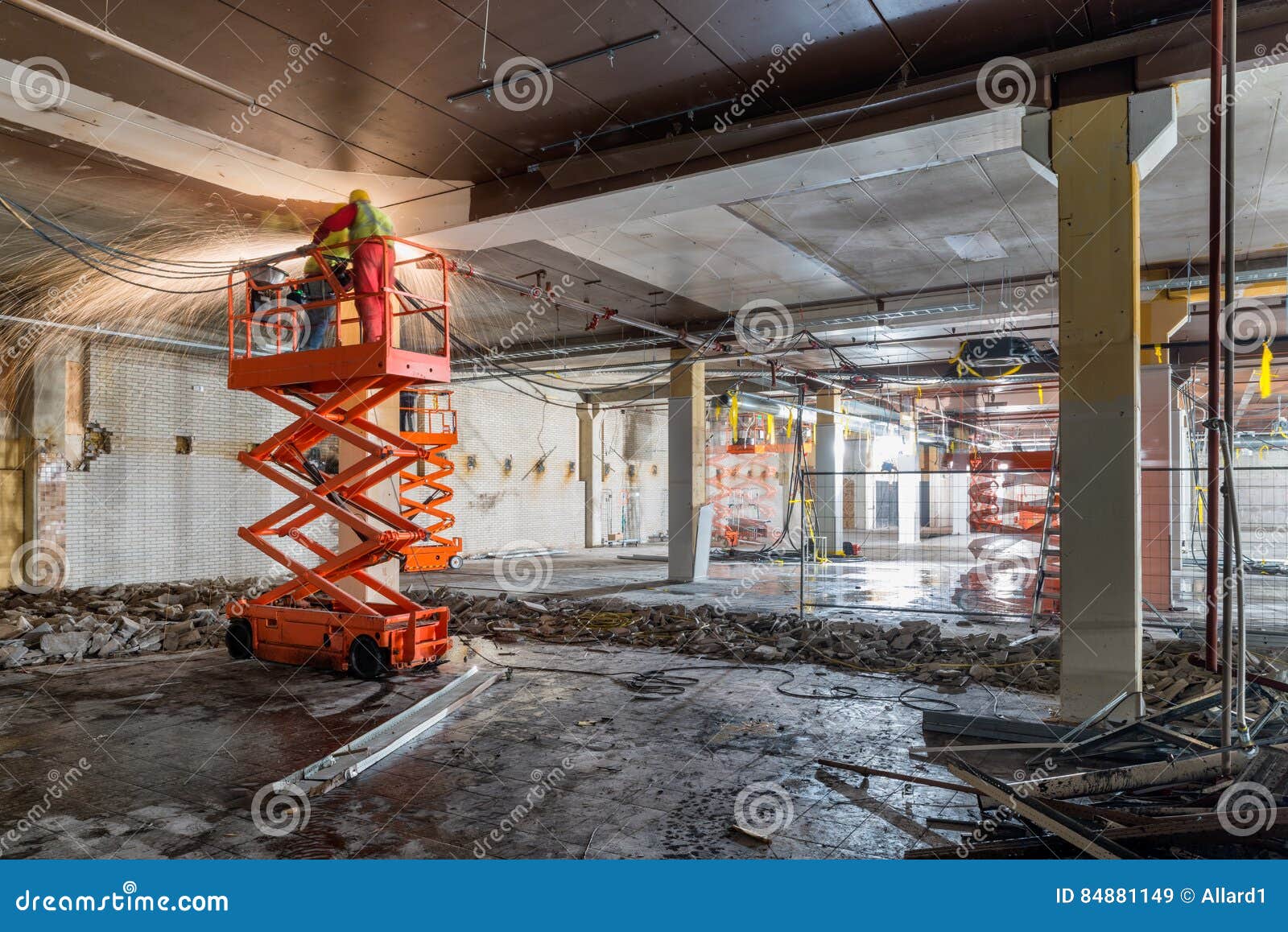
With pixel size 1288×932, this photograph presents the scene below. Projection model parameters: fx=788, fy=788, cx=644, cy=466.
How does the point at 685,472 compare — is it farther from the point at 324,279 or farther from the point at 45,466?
the point at 45,466

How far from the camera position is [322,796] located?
4438mm

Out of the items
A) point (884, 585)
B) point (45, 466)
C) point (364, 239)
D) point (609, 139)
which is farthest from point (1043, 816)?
point (45, 466)

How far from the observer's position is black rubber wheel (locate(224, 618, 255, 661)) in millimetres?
8352

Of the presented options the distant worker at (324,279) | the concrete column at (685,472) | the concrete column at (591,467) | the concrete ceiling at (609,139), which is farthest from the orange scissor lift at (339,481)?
the concrete column at (591,467)

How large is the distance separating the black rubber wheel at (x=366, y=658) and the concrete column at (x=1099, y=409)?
575 centimetres

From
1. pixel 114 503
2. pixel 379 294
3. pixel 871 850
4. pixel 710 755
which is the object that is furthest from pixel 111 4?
pixel 114 503

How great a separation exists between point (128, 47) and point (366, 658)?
5.22 meters

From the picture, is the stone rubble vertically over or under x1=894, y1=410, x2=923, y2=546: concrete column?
under

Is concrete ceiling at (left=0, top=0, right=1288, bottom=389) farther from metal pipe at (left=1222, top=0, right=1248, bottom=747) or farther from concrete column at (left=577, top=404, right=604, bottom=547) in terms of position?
concrete column at (left=577, top=404, right=604, bottom=547)

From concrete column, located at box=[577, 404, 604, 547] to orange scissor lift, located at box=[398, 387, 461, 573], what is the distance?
18.8 feet

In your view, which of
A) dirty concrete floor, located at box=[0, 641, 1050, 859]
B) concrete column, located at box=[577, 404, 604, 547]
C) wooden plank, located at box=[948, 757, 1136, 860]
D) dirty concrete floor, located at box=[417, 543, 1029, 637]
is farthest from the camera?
concrete column, located at box=[577, 404, 604, 547]

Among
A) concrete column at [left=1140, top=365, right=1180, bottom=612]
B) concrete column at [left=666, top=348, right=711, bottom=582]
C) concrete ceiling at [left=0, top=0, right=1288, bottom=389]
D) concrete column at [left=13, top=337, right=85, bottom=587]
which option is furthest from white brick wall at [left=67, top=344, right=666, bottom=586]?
concrete column at [left=1140, top=365, right=1180, bottom=612]

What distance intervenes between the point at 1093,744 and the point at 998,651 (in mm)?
3485

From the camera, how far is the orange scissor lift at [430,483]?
46.3 feet
